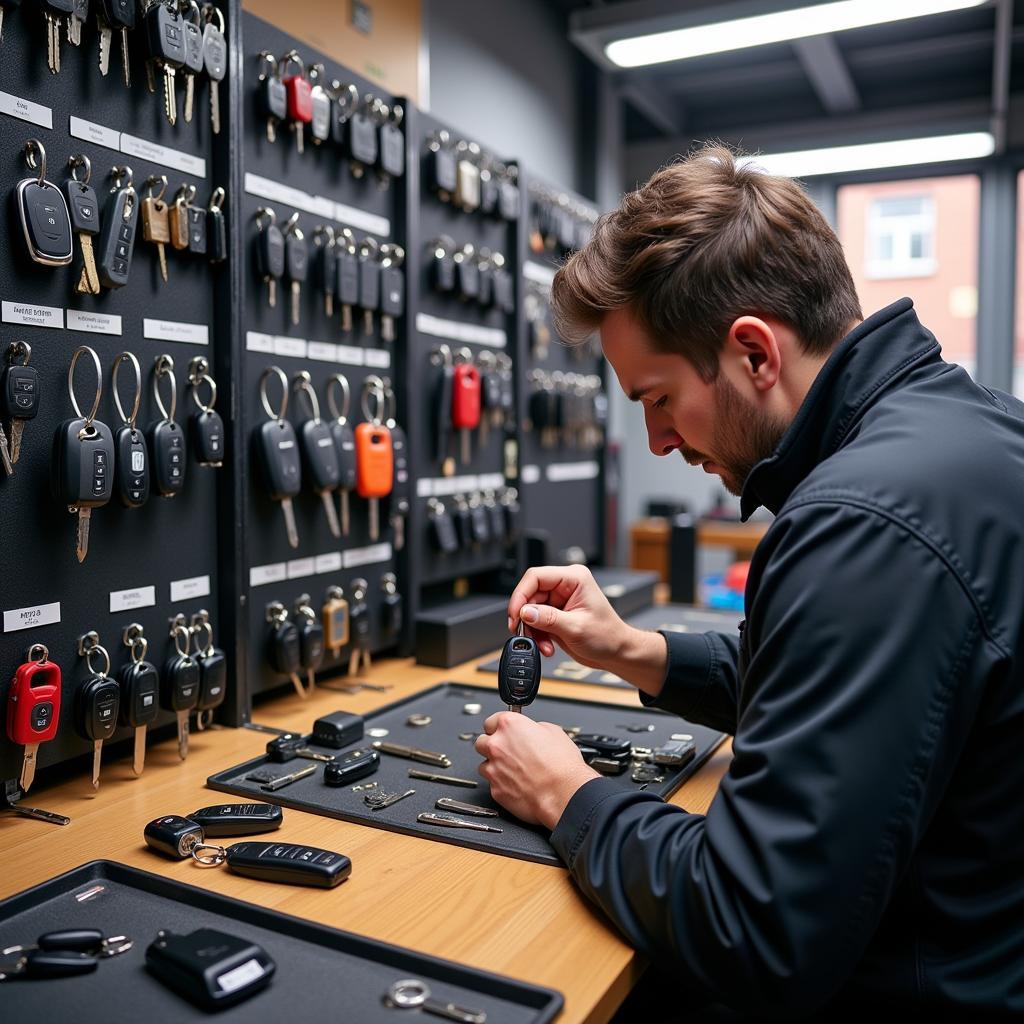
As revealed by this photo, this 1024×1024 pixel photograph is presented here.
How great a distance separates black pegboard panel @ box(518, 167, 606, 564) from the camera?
2682 millimetres

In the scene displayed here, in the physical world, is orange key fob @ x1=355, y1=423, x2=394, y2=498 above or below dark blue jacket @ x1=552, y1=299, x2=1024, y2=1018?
above

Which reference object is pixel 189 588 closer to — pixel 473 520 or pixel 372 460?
pixel 372 460

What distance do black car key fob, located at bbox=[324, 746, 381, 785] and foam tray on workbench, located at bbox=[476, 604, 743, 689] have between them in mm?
471

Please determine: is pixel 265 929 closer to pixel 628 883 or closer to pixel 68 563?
pixel 628 883

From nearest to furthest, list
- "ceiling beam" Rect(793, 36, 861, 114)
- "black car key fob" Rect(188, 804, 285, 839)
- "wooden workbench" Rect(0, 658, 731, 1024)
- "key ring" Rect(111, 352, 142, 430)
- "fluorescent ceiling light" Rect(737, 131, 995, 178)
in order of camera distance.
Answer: "wooden workbench" Rect(0, 658, 731, 1024) < "black car key fob" Rect(188, 804, 285, 839) < "key ring" Rect(111, 352, 142, 430) < "ceiling beam" Rect(793, 36, 861, 114) < "fluorescent ceiling light" Rect(737, 131, 995, 178)

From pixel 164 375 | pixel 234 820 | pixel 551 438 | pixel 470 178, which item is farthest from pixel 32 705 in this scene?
pixel 551 438

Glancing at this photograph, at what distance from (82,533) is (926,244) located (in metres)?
5.42

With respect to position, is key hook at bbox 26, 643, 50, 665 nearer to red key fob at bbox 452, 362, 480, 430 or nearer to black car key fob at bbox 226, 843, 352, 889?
black car key fob at bbox 226, 843, 352, 889

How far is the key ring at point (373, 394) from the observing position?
2.03 m

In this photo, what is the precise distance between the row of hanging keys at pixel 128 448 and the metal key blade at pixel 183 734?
0.30m

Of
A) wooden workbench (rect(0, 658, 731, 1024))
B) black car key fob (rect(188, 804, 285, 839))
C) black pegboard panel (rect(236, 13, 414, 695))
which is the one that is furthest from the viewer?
black pegboard panel (rect(236, 13, 414, 695))

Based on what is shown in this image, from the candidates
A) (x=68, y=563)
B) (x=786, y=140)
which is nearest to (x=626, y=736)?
(x=68, y=563)

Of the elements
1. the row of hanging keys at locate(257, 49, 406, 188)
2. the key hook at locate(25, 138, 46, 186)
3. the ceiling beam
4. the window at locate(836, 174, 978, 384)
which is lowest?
the key hook at locate(25, 138, 46, 186)

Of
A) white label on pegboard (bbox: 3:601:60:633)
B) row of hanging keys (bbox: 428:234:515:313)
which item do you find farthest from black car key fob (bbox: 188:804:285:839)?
row of hanging keys (bbox: 428:234:515:313)
